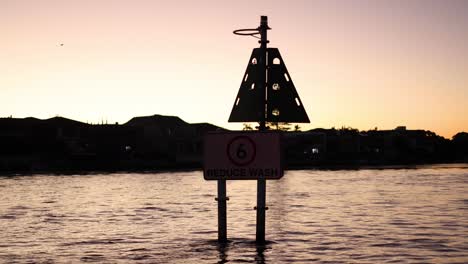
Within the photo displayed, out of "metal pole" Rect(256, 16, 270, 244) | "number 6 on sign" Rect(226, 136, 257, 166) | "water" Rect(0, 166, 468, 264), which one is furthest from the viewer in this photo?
"metal pole" Rect(256, 16, 270, 244)

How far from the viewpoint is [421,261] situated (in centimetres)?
1838

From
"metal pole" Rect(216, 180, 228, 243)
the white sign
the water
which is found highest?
the white sign

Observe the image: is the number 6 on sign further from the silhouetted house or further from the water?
the silhouetted house

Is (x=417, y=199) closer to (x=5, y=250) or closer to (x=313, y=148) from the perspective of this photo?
(x=5, y=250)

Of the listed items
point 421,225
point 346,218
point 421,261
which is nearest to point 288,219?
point 346,218

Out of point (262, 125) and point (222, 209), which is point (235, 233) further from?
point (262, 125)

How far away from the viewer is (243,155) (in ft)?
65.3

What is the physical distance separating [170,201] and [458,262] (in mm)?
28524

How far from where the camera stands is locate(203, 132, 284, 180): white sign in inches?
771

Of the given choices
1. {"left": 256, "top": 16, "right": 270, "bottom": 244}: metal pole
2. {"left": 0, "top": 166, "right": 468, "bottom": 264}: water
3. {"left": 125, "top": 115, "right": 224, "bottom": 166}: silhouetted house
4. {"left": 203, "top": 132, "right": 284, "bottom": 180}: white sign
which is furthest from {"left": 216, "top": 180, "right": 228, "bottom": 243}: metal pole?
{"left": 125, "top": 115, "right": 224, "bottom": 166}: silhouetted house

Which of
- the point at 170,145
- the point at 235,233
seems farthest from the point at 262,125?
the point at 170,145

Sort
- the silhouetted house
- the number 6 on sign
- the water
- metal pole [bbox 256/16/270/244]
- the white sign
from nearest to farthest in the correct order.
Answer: the water
the white sign
the number 6 on sign
metal pole [bbox 256/16/270/244]
the silhouetted house

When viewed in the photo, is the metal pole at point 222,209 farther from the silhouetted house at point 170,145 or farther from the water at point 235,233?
the silhouetted house at point 170,145

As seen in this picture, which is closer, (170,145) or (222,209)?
(222,209)
